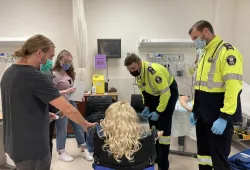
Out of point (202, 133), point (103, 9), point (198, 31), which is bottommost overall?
point (202, 133)

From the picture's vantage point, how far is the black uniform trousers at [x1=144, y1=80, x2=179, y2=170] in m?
2.50

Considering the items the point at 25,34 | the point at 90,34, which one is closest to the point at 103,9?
the point at 90,34

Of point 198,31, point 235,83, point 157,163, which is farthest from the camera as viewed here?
point 157,163

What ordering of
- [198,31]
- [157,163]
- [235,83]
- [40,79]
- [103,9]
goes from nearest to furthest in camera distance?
1. [40,79]
2. [235,83]
3. [198,31]
4. [157,163]
5. [103,9]

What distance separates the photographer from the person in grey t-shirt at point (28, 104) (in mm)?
1326

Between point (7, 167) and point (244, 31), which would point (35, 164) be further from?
point (244, 31)

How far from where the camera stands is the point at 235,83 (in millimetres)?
1646

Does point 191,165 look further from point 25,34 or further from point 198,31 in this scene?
point 25,34

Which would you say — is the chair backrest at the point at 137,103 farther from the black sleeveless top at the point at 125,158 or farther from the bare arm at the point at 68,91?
the black sleeveless top at the point at 125,158

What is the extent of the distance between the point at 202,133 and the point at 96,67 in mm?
2671

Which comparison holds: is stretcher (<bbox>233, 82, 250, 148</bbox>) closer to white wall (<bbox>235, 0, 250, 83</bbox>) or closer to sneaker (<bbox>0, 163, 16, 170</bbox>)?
white wall (<bbox>235, 0, 250, 83</bbox>)

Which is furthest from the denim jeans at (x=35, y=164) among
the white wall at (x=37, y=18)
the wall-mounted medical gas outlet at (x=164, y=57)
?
the wall-mounted medical gas outlet at (x=164, y=57)

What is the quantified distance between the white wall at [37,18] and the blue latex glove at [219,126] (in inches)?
132

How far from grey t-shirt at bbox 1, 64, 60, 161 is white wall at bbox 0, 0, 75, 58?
3069 mm
